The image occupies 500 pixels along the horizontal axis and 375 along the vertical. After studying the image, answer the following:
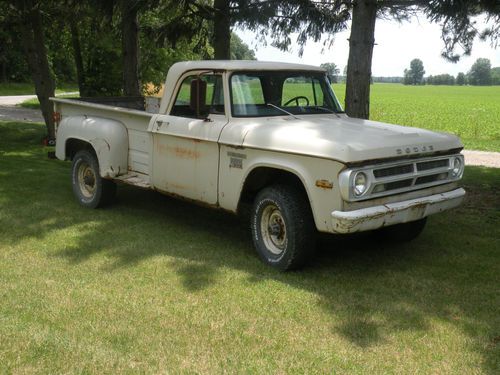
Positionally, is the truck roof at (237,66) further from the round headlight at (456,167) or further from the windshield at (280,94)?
the round headlight at (456,167)

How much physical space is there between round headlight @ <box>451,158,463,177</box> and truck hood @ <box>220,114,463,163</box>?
15 cm

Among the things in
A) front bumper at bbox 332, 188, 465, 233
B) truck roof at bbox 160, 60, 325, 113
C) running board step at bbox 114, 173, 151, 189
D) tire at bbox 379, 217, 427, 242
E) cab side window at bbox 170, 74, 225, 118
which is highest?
truck roof at bbox 160, 60, 325, 113

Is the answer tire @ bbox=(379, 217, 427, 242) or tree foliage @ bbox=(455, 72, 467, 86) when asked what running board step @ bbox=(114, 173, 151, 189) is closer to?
tire @ bbox=(379, 217, 427, 242)

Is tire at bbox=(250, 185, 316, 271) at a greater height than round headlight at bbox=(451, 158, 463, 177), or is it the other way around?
round headlight at bbox=(451, 158, 463, 177)

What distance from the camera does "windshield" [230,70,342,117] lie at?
5.82 meters

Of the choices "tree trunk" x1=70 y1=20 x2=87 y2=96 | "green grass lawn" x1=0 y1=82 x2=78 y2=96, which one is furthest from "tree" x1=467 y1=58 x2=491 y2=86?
"tree trunk" x1=70 y1=20 x2=87 y2=96

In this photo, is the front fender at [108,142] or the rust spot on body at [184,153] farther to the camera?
the front fender at [108,142]

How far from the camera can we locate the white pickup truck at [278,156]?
4.73m

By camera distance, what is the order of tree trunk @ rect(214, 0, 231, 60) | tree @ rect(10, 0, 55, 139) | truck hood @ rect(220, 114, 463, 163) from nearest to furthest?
truck hood @ rect(220, 114, 463, 163), tree trunk @ rect(214, 0, 231, 60), tree @ rect(10, 0, 55, 139)

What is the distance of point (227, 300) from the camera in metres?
4.53

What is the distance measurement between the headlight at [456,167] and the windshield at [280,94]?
4.78ft

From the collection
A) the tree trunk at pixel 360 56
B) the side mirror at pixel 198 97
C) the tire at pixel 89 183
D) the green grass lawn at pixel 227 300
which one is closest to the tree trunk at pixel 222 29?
the tree trunk at pixel 360 56

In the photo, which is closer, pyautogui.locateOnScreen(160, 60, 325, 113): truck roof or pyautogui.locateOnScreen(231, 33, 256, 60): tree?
pyautogui.locateOnScreen(160, 60, 325, 113): truck roof

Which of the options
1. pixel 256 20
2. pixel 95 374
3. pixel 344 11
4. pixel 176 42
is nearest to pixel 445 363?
pixel 95 374
